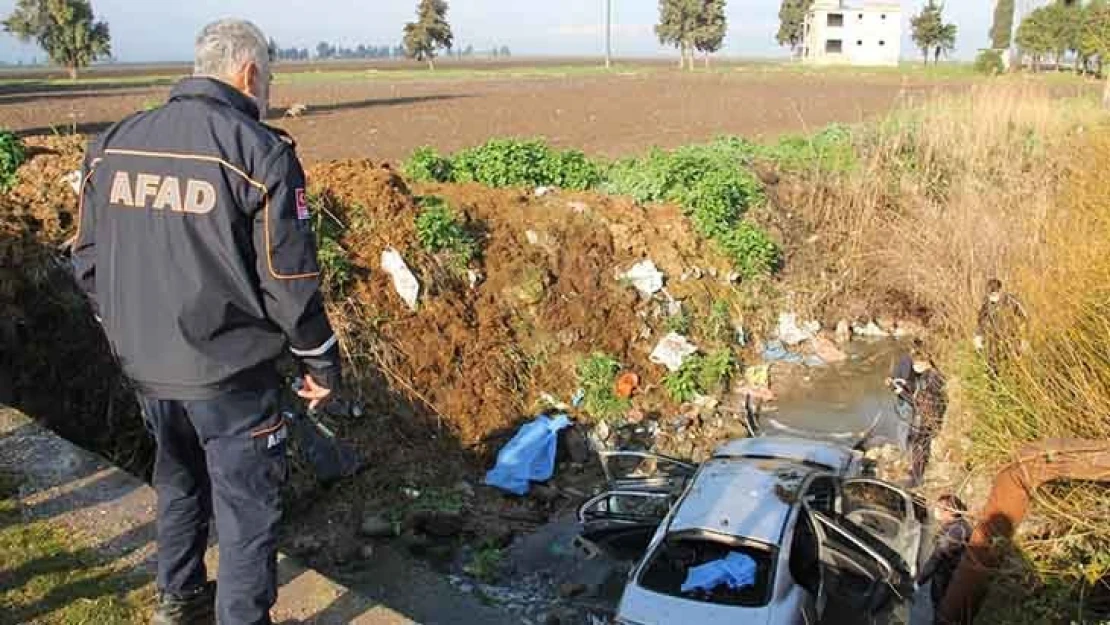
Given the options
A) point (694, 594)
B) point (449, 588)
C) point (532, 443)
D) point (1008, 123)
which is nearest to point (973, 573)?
point (694, 594)

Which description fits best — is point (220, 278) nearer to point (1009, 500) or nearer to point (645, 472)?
point (1009, 500)

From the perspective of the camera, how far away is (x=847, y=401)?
967cm

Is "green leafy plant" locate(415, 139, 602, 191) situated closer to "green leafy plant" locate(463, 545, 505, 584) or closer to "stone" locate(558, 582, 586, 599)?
"green leafy plant" locate(463, 545, 505, 584)

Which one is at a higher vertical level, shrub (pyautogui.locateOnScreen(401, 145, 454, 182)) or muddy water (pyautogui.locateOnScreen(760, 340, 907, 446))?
shrub (pyautogui.locateOnScreen(401, 145, 454, 182))

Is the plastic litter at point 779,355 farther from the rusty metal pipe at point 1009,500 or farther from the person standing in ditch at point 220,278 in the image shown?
the person standing in ditch at point 220,278

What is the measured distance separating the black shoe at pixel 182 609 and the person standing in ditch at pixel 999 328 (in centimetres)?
459

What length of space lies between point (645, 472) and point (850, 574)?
2.99 metres

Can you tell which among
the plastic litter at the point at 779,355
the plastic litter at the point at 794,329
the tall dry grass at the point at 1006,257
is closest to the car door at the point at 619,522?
the tall dry grass at the point at 1006,257

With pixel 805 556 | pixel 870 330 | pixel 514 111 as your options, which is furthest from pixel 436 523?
pixel 514 111

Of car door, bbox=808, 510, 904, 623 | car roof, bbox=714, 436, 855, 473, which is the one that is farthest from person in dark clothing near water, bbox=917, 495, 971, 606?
car door, bbox=808, 510, 904, 623

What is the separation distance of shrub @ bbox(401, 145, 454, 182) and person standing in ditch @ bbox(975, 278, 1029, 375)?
6.61 meters

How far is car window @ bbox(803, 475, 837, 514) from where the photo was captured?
541 cm

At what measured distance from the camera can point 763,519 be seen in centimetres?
488

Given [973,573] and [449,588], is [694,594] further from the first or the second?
[449,588]
